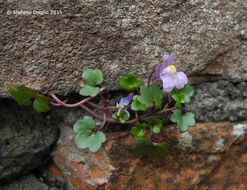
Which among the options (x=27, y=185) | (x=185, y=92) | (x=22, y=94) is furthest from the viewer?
(x=27, y=185)

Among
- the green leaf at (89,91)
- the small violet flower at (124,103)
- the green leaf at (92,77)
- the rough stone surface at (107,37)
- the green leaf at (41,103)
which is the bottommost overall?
the small violet flower at (124,103)

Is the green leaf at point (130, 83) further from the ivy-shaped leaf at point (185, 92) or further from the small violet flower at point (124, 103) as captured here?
the ivy-shaped leaf at point (185, 92)

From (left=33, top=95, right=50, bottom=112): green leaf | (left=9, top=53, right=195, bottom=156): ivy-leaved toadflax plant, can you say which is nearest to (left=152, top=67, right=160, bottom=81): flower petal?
(left=9, top=53, right=195, bottom=156): ivy-leaved toadflax plant

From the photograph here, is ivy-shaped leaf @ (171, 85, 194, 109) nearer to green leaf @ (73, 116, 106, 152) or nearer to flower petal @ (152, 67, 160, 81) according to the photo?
flower petal @ (152, 67, 160, 81)

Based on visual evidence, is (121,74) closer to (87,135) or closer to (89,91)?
(89,91)

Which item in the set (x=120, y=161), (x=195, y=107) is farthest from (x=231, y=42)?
(x=120, y=161)

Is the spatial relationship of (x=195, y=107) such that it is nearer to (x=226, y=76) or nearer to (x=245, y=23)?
(x=226, y=76)

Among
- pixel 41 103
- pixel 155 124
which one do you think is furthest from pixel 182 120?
pixel 41 103

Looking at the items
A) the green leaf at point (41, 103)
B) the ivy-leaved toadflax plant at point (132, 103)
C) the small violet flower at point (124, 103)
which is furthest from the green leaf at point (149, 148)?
the green leaf at point (41, 103)
